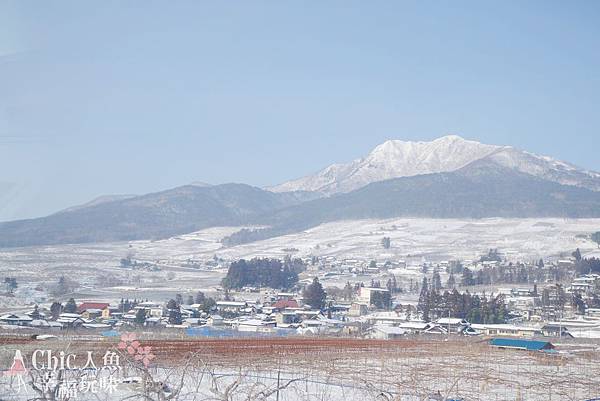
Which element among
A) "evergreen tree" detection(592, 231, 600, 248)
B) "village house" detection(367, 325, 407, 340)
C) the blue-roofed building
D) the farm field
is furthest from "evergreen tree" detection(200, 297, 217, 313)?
"evergreen tree" detection(592, 231, 600, 248)

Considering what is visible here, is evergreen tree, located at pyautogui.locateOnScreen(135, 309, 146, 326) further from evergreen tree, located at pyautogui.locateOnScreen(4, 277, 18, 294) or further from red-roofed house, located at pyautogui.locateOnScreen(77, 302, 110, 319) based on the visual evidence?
evergreen tree, located at pyautogui.locateOnScreen(4, 277, 18, 294)

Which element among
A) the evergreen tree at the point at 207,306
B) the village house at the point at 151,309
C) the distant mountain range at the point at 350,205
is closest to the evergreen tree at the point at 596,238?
the distant mountain range at the point at 350,205

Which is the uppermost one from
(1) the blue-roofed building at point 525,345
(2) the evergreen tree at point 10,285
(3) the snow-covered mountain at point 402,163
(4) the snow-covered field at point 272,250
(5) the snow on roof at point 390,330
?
(3) the snow-covered mountain at point 402,163

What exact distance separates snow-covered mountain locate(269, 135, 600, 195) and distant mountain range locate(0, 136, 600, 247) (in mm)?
16446

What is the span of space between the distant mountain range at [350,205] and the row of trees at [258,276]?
24947 millimetres

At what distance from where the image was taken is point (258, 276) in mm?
41031

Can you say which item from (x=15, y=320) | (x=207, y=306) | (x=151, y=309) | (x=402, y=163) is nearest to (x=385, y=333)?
(x=207, y=306)

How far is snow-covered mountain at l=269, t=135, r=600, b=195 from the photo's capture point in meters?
156

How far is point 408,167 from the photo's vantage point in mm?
163500

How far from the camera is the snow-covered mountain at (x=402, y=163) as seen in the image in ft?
511

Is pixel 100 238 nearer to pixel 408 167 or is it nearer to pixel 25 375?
pixel 25 375

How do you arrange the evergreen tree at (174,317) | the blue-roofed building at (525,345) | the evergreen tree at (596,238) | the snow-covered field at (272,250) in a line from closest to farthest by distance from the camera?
the blue-roofed building at (525,345) < the evergreen tree at (174,317) < the snow-covered field at (272,250) < the evergreen tree at (596,238)

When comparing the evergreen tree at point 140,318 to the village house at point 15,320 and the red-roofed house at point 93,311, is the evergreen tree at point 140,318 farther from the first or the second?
the village house at point 15,320

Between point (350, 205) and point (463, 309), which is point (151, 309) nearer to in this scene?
point (463, 309)
